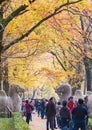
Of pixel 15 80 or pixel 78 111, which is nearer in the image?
pixel 78 111

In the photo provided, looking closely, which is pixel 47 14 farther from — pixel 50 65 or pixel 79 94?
pixel 50 65

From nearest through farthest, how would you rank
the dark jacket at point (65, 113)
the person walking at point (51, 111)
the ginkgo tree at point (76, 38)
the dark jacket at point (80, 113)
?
the dark jacket at point (80, 113)
the dark jacket at point (65, 113)
the person walking at point (51, 111)
the ginkgo tree at point (76, 38)

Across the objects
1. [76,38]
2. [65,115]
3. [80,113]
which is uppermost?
[76,38]

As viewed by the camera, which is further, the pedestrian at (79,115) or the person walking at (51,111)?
the person walking at (51,111)

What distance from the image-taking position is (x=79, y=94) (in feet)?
95.1

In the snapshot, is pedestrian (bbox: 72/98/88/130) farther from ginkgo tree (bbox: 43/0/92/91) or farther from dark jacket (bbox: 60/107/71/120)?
ginkgo tree (bbox: 43/0/92/91)

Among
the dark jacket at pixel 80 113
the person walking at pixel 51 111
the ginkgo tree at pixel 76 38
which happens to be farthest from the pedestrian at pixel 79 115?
the ginkgo tree at pixel 76 38

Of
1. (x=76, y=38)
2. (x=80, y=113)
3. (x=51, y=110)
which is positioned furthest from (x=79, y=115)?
(x=76, y=38)

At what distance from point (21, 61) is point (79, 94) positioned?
8.81 m

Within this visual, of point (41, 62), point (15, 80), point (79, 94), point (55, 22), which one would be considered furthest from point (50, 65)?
point (55, 22)

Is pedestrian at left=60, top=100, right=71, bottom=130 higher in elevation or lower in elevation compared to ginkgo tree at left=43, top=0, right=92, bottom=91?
lower

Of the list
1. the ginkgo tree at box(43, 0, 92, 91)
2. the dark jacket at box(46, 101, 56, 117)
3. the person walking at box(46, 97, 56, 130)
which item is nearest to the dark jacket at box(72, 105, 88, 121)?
the person walking at box(46, 97, 56, 130)

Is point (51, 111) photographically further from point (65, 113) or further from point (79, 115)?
point (79, 115)

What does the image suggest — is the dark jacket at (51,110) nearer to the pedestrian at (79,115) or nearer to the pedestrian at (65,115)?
the pedestrian at (65,115)
